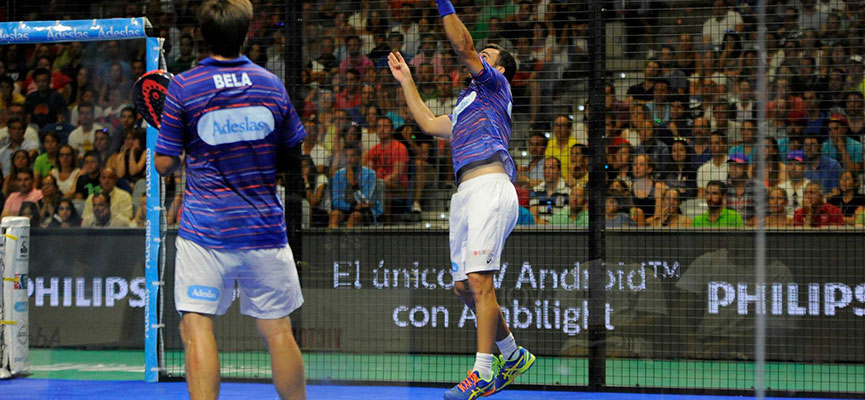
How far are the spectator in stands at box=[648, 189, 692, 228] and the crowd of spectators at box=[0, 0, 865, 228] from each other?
13mm

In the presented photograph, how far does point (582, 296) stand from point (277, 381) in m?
3.78

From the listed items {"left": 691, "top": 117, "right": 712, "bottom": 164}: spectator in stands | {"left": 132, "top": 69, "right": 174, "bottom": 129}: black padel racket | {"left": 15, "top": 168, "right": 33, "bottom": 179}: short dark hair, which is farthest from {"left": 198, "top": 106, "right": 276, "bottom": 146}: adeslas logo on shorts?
{"left": 15, "top": 168, "right": 33, "bottom": 179}: short dark hair

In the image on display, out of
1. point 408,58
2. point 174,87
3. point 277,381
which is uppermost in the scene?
point 408,58

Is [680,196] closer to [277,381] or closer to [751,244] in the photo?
[751,244]

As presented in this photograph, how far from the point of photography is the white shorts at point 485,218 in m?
4.97

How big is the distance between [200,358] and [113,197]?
534cm

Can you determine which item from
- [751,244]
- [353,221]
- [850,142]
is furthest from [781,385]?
[353,221]

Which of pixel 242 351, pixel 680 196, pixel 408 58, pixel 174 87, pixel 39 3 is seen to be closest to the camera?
pixel 174 87

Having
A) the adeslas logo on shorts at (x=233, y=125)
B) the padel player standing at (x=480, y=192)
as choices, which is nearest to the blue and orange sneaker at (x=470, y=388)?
the padel player standing at (x=480, y=192)

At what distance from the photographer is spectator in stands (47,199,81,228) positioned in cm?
838

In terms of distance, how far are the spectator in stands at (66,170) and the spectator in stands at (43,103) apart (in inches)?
14.4

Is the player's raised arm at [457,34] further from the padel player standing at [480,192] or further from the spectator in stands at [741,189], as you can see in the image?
the spectator in stands at [741,189]

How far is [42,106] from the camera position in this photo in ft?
29.8

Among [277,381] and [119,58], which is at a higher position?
[119,58]
